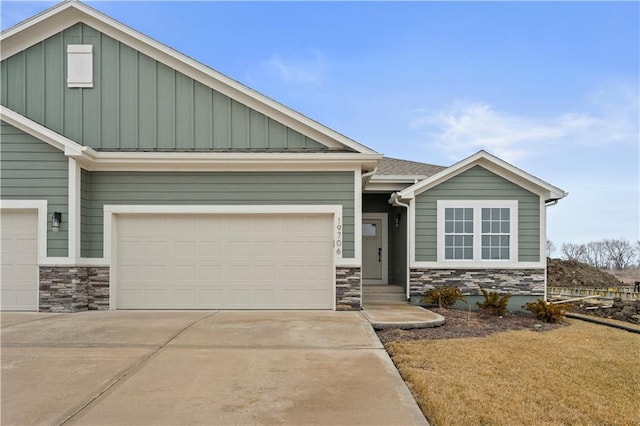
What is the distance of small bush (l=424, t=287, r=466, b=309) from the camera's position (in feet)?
34.1

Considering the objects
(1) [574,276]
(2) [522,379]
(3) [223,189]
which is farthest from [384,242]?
(1) [574,276]

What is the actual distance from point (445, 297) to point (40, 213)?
28.7 feet

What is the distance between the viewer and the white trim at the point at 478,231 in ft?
36.1

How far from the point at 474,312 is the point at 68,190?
897 centimetres

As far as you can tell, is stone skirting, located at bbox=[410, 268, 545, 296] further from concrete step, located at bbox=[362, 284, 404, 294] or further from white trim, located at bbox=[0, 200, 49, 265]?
white trim, located at bbox=[0, 200, 49, 265]

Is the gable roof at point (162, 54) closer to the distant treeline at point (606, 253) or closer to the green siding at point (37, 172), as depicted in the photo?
the green siding at point (37, 172)

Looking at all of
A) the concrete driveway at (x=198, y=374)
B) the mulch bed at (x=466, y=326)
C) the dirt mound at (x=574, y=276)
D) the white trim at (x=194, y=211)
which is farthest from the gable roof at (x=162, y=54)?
the dirt mound at (x=574, y=276)

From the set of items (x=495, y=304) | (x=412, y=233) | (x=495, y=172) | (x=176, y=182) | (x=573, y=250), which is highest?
(x=495, y=172)

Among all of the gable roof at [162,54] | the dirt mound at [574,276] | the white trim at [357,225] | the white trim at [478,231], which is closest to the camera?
the white trim at [357,225]

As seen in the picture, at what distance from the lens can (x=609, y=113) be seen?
15078 mm

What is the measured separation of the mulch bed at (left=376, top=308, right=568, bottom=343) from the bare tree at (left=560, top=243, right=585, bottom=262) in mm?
45876

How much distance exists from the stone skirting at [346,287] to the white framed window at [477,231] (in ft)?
8.89

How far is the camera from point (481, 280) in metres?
11.0

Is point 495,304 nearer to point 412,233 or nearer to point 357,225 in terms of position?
point 412,233
